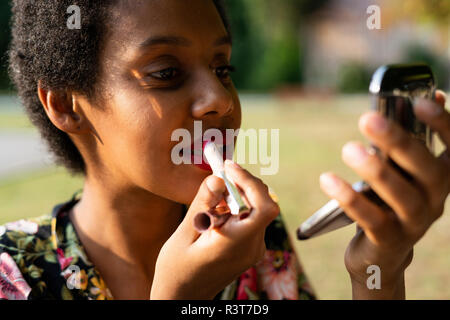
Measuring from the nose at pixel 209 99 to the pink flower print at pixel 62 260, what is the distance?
2.18ft

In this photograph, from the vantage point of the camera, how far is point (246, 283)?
1.82 metres

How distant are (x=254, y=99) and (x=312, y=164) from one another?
1084cm

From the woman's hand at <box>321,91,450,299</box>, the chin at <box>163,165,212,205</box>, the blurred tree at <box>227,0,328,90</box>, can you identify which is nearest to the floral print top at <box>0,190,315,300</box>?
the chin at <box>163,165,212,205</box>

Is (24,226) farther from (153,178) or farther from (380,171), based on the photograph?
(380,171)

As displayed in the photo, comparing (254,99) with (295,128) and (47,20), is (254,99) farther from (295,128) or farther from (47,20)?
(47,20)

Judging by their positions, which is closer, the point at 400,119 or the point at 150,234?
the point at 400,119

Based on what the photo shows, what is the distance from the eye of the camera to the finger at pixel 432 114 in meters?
0.86

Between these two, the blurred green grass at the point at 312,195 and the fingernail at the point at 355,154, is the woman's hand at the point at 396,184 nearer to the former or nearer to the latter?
the fingernail at the point at 355,154

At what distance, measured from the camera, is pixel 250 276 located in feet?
6.03

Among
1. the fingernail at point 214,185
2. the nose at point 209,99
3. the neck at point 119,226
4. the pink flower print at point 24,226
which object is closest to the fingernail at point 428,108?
the fingernail at point 214,185

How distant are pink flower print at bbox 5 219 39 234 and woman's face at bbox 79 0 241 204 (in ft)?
1.53

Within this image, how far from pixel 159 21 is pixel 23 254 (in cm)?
86

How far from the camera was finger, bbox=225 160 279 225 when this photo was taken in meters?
1.03

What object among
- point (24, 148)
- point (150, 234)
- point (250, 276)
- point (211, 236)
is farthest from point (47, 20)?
point (24, 148)
